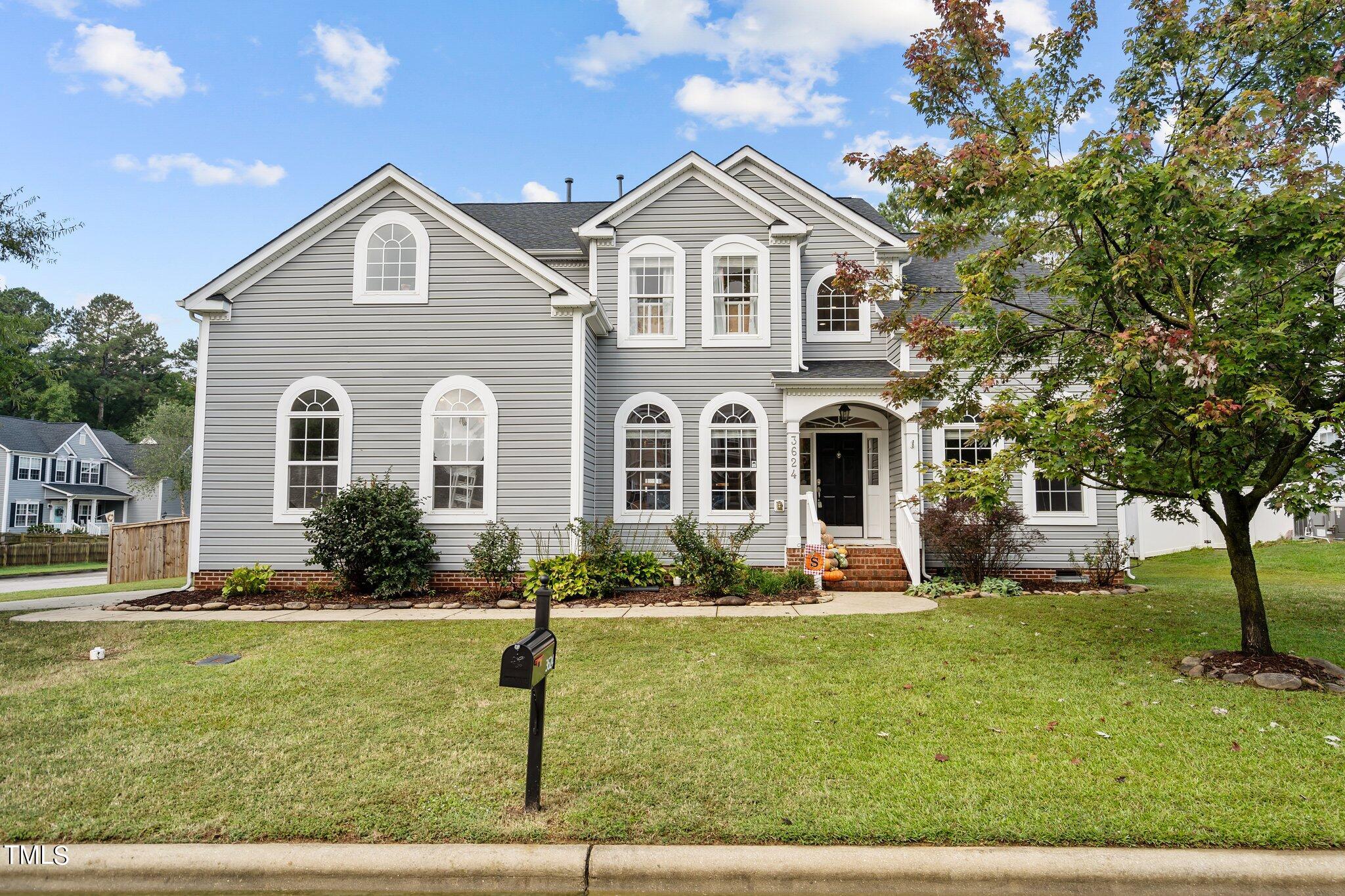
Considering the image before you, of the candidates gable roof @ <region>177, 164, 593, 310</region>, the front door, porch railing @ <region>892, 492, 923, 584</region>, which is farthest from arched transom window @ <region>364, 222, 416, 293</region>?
porch railing @ <region>892, 492, 923, 584</region>

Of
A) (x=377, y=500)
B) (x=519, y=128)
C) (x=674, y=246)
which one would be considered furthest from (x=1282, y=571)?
(x=519, y=128)

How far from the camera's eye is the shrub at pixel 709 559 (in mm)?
11195

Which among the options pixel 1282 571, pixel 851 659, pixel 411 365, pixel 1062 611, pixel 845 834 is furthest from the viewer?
pixel 1282 571

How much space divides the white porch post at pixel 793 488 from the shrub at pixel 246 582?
8584mm

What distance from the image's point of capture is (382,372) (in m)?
12.1

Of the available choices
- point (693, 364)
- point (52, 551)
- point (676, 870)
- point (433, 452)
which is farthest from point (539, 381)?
point (52, 551)

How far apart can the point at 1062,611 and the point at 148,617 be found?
12555 millimetres

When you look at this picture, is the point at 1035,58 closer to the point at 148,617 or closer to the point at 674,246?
the point at 674,246

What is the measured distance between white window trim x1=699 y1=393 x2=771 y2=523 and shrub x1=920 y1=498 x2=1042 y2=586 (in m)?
2.69

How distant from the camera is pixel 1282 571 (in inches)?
565

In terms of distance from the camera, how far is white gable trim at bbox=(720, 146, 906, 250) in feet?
46.4

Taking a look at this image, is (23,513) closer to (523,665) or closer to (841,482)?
(841,482)

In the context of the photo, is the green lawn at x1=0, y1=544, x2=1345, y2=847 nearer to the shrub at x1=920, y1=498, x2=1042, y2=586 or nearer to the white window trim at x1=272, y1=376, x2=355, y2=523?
the shrub at x1=920, y1=498, x2=1042, y2=586

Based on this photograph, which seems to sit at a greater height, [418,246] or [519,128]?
[519,128]
